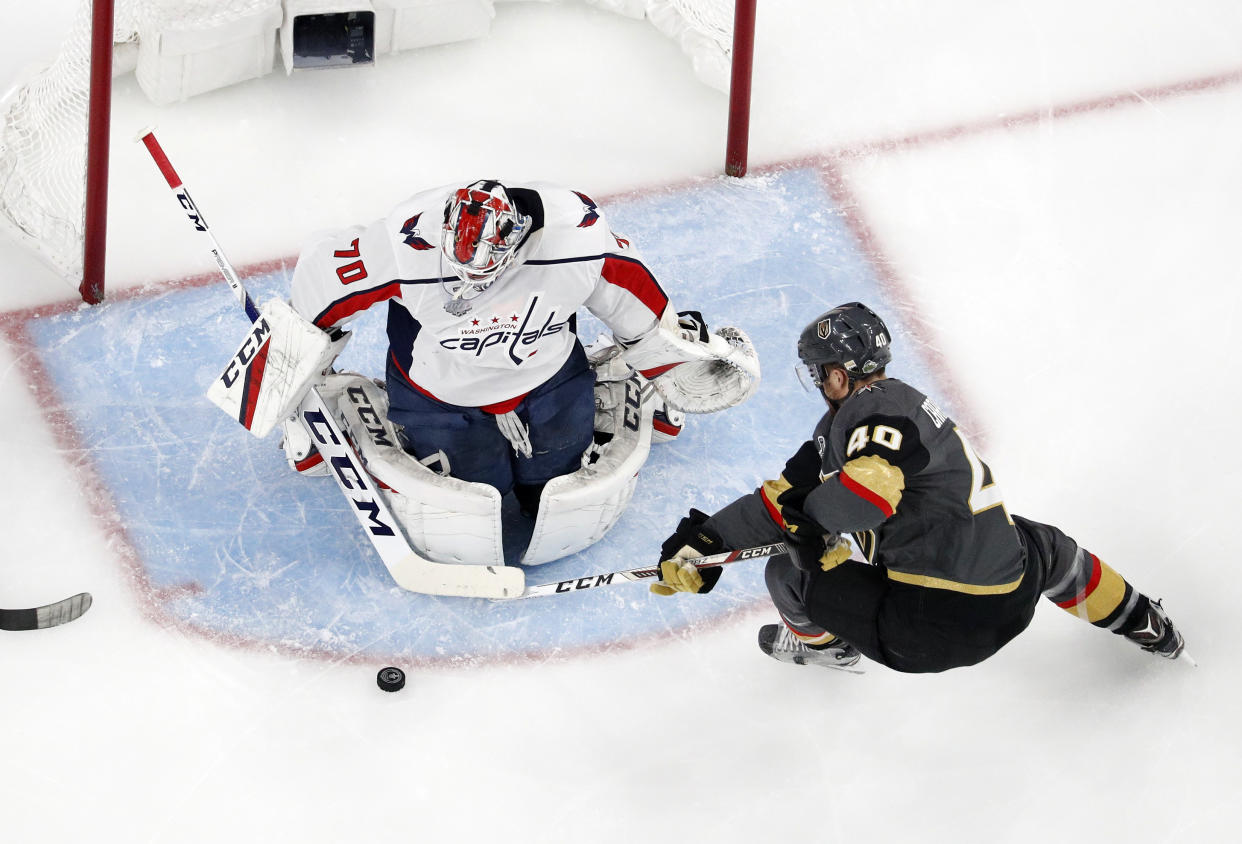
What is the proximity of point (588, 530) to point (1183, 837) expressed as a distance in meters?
1.47

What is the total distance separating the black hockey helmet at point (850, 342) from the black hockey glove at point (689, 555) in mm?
462

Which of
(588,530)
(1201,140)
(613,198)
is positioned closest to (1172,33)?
(1201,140)

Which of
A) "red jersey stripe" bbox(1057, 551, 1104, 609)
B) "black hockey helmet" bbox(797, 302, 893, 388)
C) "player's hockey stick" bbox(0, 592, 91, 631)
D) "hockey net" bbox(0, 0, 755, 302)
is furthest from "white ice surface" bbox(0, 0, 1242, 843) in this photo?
"black hockey helmet" bbox(797, 302, 893, 388)

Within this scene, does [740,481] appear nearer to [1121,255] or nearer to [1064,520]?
[1064,520]

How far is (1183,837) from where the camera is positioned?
12.5 ft

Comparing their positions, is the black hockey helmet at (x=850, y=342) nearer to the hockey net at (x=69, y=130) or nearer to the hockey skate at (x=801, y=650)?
the hockey skate at (x=801, y=650)

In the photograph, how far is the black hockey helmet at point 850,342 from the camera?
3.53 m

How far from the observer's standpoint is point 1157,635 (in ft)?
13.3

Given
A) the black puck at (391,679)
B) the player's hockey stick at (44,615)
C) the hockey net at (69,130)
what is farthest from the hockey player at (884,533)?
the hockey net at (69,130)

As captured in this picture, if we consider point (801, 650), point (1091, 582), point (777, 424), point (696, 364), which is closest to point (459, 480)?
point (696, 364)

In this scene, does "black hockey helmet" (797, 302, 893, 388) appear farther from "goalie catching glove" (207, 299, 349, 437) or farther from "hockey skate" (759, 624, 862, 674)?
"goalie catching glove" (207, 299, 349, 437)

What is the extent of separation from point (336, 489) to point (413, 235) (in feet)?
2.92

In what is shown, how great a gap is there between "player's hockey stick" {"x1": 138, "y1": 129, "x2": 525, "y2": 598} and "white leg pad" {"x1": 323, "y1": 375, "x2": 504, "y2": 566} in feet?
0.12

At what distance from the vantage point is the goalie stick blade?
4.14 meters
